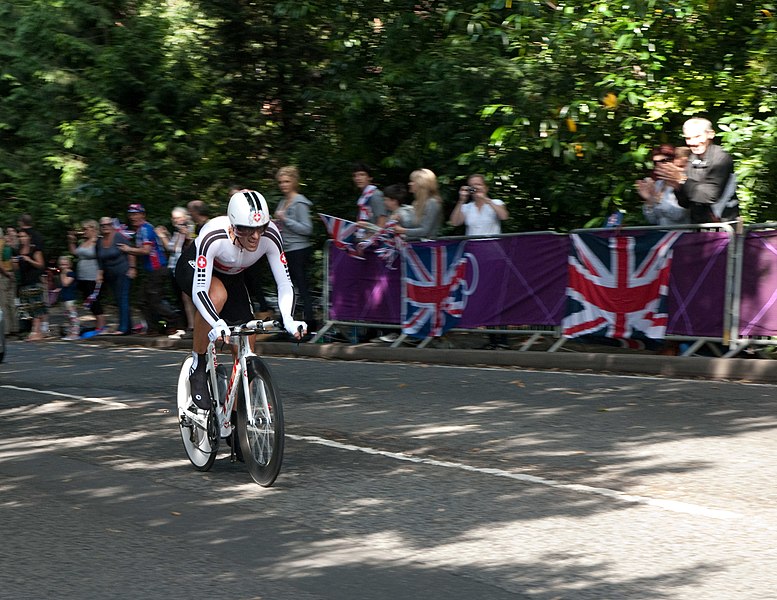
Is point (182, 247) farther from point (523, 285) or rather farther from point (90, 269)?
point (523, 285)

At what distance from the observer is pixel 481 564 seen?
224 inches

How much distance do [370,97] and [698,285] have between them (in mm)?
7137

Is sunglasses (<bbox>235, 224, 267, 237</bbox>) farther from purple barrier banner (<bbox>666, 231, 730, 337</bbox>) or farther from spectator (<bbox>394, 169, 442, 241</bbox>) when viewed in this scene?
spectator (<bbox>394, 169, 442, 241</bbox>)

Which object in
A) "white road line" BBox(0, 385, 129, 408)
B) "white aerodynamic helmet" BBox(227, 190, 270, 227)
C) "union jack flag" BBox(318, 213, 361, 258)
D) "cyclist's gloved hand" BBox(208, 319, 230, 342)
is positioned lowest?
"white road line" BBox(0, 385, 129, 408)

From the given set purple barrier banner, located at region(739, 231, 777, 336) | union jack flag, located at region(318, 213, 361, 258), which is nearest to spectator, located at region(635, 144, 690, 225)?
purple barrier banner, located at region(739, 231, 777, 336)

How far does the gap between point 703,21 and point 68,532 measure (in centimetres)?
1181

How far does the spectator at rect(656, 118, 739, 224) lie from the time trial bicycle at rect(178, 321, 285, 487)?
589 cm

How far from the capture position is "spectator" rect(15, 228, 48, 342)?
20.3 m

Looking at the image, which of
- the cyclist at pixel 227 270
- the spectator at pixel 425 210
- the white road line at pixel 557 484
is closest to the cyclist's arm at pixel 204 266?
the cyclist at pixel 227 270

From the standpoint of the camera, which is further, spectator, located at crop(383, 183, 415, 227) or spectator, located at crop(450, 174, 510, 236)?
spectator, located at crop(383, 183, 415, 227)

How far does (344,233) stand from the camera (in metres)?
15.5

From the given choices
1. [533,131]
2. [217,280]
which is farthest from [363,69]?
[217,280]

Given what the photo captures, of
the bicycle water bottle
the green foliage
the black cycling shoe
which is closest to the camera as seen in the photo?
the bicycle water bottle

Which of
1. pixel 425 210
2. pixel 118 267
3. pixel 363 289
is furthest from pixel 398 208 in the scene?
pixel 118 267
